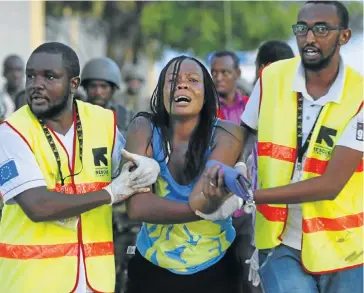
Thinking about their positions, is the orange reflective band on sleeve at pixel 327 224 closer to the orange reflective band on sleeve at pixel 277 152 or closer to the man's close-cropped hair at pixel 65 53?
the orange reflective band on sleeve at pixel 277 152

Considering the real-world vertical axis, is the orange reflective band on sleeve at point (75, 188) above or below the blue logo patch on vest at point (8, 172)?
below

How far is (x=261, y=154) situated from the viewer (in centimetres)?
484

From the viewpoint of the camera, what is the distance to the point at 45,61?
4.58 meters

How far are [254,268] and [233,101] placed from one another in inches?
108

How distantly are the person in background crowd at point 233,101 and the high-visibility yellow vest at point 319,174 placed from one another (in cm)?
89

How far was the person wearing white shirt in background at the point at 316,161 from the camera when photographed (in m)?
4.65

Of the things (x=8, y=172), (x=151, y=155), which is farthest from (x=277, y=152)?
(x=8, y=172)

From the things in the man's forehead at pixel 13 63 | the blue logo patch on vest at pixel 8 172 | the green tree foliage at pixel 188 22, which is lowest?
the green tree foliage at pixel 188 22

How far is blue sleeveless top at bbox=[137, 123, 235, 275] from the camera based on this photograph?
4516 mm

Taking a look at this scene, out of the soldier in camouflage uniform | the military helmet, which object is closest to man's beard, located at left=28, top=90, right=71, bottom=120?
the soldier in camouflage uniform

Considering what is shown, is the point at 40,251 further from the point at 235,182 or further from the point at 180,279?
the point at 235,182

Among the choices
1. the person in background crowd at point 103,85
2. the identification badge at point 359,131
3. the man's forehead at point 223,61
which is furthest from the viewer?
the man's forehead at point 223,61

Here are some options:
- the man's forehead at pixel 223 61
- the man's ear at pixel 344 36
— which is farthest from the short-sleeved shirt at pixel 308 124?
the man's forehead at pixel 223 61

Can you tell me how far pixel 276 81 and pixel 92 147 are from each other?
1097mm
